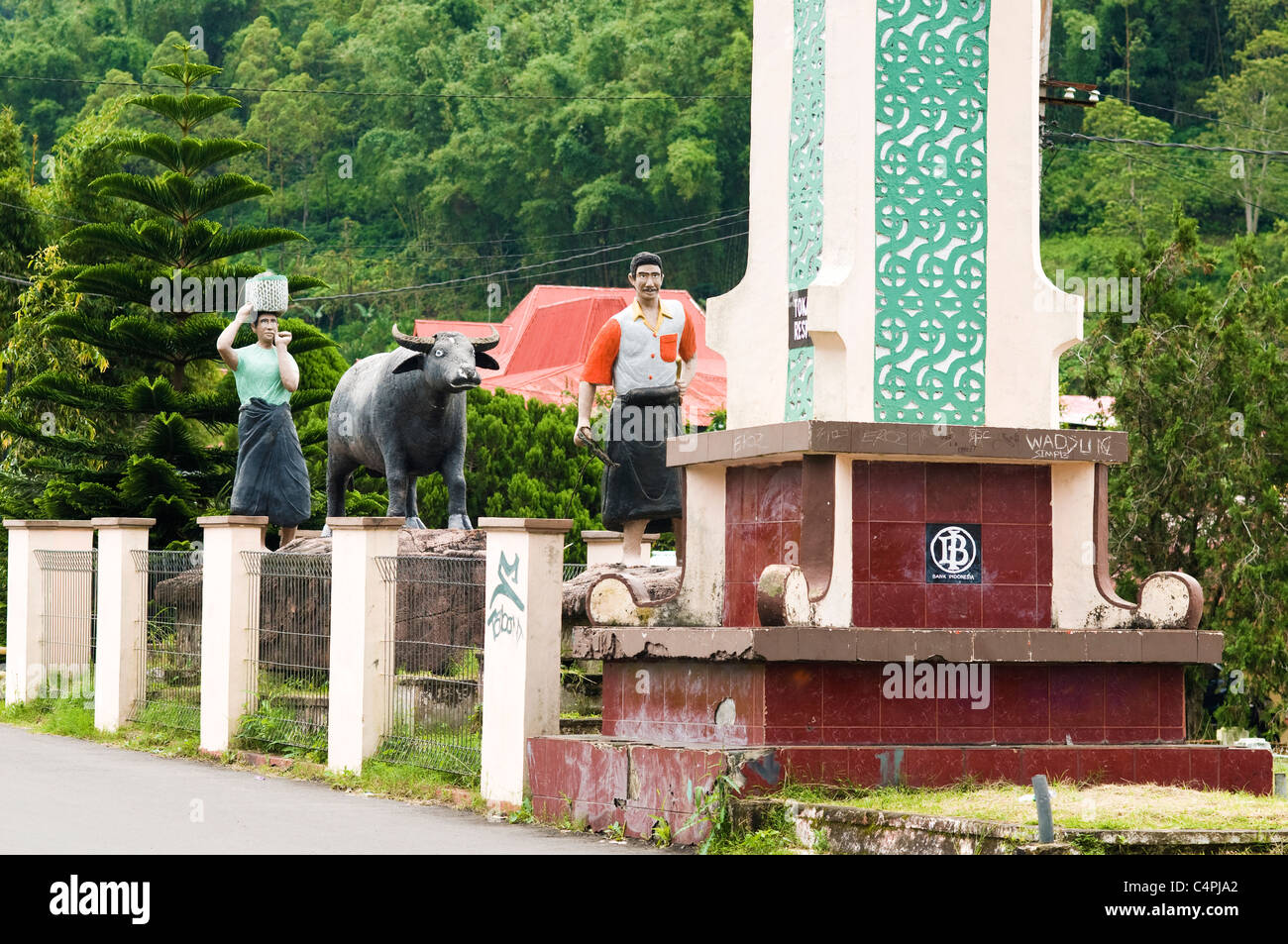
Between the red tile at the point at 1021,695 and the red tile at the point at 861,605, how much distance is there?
0.67 m

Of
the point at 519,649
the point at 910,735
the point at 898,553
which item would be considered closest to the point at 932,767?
the point at 910,735

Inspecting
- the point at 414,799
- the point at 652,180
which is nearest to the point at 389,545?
the point at 414,799

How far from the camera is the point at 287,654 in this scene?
14070 mm

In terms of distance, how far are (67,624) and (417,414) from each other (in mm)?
4490

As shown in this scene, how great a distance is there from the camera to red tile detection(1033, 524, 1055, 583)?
9992 mm

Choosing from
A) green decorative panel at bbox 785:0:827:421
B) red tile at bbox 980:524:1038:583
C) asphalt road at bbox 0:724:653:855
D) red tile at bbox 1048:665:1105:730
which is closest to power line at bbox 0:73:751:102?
asphalt road at bbox 0:724:653:855

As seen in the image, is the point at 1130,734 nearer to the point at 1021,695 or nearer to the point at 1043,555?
the point at 1021,695

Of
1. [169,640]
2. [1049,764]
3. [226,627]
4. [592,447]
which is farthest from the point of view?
[169,640]

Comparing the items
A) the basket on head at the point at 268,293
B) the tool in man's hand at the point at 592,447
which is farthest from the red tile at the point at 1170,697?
the basket on head at the point at 268,293

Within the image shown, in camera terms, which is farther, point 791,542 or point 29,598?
point 29,598

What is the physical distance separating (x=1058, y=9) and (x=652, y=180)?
12.6 metres

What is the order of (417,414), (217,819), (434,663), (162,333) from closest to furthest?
(217,819)
(434,663)
(417,414)
(162,333)

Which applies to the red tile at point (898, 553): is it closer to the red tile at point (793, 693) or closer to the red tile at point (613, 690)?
the red tile at point (793, 693)

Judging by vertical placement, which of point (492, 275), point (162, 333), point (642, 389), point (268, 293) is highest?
point (492, 275)
